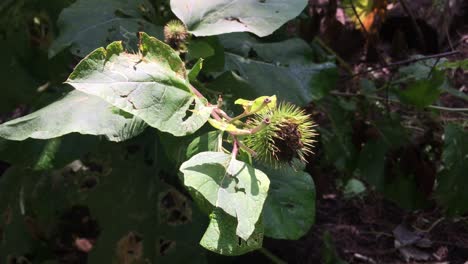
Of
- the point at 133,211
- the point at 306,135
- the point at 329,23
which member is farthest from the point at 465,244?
the point at 306,135

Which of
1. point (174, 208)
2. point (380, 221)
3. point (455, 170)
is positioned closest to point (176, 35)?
point (174, 208)

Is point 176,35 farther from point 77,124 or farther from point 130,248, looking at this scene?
point 130,248

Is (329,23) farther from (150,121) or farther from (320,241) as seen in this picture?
(150,121)

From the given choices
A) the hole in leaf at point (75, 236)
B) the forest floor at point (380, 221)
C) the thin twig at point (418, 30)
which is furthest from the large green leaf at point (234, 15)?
the hole in leaf at point (75, 236)

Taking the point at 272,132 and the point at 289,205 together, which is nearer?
the point at 272,132

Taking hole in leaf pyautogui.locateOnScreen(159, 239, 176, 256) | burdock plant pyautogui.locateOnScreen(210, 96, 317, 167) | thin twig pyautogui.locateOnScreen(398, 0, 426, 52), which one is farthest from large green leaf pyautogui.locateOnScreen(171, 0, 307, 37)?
thin twig pyautogui.locateOnScreen(398, 0, 426, 52)

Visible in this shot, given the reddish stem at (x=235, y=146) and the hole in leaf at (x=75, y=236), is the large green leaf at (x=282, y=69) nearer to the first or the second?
the reddish stem at (x=235, y=146)

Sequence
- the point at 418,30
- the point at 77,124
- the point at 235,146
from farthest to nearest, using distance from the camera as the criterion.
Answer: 1. the point at 418,30
2. the point at 77,124
3. the point at 235,146
